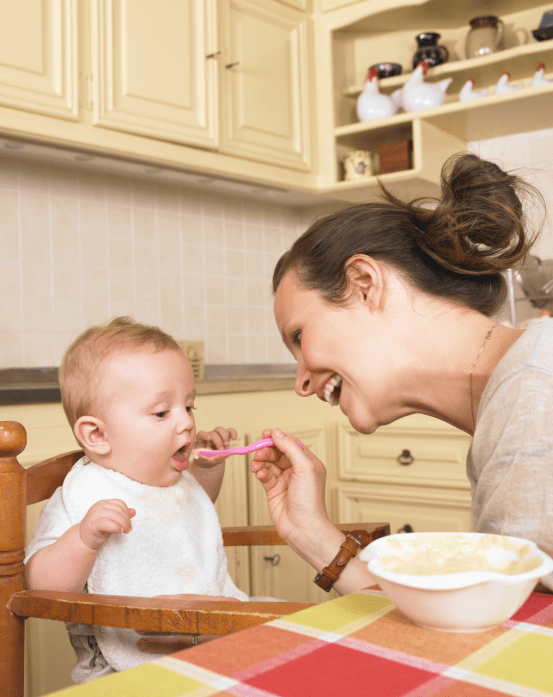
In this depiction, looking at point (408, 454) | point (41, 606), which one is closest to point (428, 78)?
point (408, 454)

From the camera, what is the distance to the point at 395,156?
254 cm

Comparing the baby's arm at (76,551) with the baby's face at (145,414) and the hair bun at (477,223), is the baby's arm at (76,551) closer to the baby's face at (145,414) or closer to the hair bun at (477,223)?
the baby's face at (145,414)

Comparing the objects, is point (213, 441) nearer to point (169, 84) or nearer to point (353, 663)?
point (353, 663)

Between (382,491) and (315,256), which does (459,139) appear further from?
(315,256)

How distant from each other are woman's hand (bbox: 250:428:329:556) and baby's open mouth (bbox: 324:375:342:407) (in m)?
0.13

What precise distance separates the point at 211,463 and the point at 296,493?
309 millimetres

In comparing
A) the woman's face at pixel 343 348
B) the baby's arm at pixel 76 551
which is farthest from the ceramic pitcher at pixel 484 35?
the baby's arm at pixel 76 551

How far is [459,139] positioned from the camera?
270 cm

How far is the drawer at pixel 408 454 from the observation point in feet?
7.02

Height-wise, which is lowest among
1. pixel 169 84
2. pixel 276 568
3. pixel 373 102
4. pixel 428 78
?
pixel 276 568

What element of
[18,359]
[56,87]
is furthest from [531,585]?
[18,359]

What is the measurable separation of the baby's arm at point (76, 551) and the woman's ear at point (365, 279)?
445 millimetres

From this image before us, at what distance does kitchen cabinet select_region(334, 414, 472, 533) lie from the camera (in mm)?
2145

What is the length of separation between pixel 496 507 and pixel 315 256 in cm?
50
